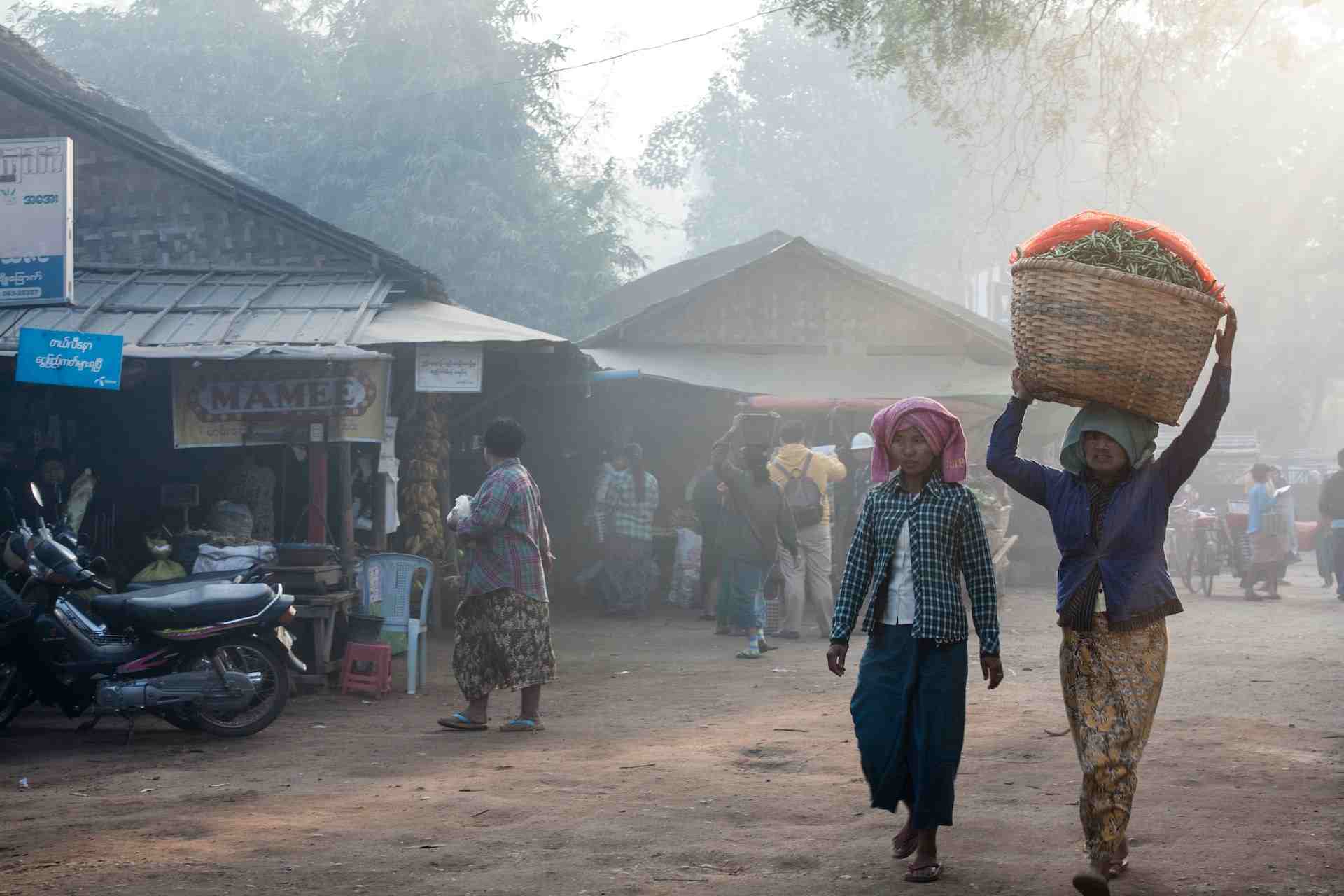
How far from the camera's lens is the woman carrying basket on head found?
4.57 m

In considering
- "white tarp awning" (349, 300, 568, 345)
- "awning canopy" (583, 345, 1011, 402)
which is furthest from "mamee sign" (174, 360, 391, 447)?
"awning canopy" (583, 345, 1011, 402)

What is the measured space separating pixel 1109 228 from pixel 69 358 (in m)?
7.20

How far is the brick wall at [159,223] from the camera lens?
13.2 m

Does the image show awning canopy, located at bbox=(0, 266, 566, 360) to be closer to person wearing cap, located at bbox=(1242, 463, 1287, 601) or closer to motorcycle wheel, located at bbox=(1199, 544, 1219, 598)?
person wearing cap, located at bbox=(1242, 463, 1287, 601)

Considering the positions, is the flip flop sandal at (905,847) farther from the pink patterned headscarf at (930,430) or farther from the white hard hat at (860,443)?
the white hard hat at (860,443)

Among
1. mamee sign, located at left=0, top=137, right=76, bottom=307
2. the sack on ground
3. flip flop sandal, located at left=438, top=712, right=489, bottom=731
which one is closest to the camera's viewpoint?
flip flop sandal, located at left=438, top=712, right=489, bottom=731

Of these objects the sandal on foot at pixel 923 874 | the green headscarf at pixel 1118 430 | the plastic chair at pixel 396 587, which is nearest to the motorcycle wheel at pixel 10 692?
the plastic chair at pixel 396 587

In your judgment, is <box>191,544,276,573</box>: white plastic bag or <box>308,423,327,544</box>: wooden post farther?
<box>308,423,327,544</box>: wooden post

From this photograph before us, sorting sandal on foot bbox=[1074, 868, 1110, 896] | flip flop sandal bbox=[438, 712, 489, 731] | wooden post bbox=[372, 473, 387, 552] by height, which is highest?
wooden post bbox=[372, 473, 387, 552]

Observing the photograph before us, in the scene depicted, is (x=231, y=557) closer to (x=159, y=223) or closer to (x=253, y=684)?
(x=253, y=684)

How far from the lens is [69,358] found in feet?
30.5

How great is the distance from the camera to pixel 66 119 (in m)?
13.3

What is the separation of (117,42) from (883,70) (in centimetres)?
2427

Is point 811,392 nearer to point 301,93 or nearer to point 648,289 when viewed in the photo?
point 648,289
